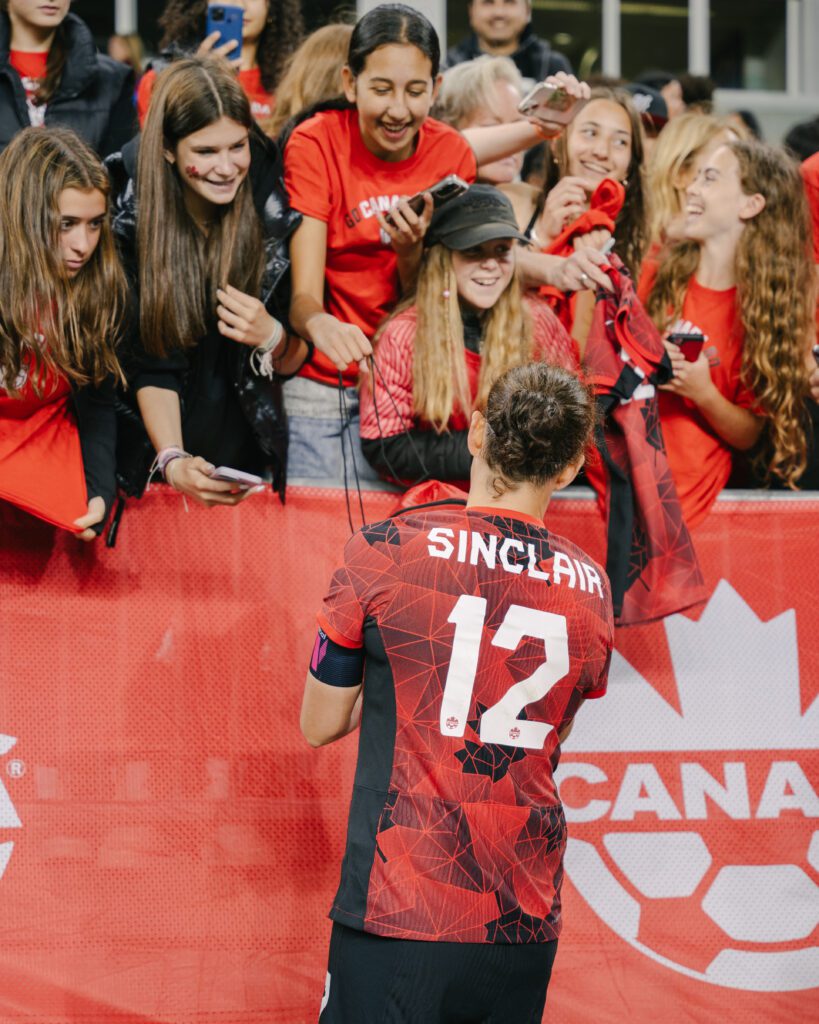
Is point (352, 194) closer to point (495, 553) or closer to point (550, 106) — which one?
point (550, 106)

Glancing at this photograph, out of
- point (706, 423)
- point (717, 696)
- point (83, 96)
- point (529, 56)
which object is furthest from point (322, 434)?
point (529, 56)

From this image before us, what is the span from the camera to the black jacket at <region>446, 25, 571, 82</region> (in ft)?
Result: 21.4

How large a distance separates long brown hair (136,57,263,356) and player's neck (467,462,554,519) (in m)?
1.35

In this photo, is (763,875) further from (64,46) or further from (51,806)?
(64,46)

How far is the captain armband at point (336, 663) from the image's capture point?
108 inches

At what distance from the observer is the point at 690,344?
13.6 feet

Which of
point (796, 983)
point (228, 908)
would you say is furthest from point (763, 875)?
point (228, 908)

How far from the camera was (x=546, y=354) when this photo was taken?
4199 millimetres

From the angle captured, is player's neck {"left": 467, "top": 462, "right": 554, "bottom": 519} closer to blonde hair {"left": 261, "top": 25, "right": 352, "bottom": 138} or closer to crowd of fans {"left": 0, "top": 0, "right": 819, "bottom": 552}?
crowd of fans {"left": 0, "top": 0, "right": 819, "bottom": 552}

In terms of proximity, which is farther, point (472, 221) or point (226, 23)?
point (226, 23)

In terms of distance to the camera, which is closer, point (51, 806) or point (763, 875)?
Answer: point (51, 806)

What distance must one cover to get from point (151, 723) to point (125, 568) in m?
0.47

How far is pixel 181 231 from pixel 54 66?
145cm

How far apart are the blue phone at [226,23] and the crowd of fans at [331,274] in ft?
0.31
